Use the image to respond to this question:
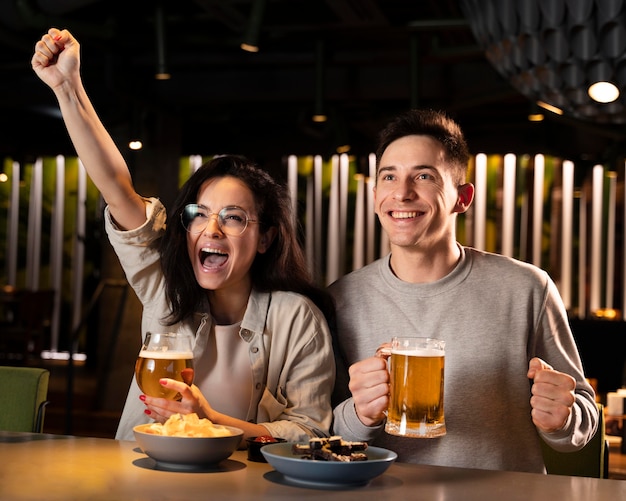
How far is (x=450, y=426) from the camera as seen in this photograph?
2.29 metres

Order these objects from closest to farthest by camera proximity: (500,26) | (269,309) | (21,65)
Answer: (269,309), (500,26), (21,65)

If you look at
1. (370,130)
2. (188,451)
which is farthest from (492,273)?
(370,130)

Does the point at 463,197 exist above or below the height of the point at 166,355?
above

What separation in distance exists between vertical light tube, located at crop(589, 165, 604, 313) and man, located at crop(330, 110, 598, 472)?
7649 mm

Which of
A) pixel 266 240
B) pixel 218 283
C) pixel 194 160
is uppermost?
pixel 194 160

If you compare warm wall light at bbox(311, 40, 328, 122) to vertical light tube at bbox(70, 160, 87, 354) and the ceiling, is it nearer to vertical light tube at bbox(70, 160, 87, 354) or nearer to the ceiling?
the ceiling

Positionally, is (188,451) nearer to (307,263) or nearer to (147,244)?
(147,244)

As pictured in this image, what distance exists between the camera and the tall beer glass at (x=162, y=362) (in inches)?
68.9

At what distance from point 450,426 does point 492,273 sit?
431 mm

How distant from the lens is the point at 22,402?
2.39 m

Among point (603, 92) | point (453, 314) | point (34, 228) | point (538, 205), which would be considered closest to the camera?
point (453, 314)

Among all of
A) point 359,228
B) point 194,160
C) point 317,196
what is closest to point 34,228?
point 194,160

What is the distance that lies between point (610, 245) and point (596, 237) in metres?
0.17

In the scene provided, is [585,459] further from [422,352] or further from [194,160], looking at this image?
[194,160]
